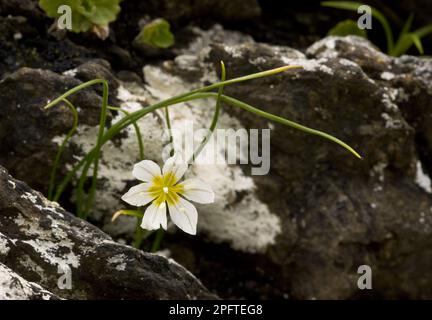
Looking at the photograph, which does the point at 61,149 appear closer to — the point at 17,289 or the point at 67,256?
the point at 67,256

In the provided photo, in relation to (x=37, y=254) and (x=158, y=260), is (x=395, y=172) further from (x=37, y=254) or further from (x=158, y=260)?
Result: (x=37, y=254)

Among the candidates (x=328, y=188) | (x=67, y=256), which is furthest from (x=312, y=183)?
(x=67, y=256)

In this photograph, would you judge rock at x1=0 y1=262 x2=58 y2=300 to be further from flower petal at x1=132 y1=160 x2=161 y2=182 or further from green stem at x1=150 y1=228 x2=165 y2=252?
green stem at x1=150 y1=228 x2=165 y2=252

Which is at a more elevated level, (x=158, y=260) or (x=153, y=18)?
(x=153, y=18)

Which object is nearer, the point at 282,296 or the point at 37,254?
the point at 37,254

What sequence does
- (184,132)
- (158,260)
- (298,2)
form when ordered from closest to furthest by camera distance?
(158,260)
(184,132)
(298,2)

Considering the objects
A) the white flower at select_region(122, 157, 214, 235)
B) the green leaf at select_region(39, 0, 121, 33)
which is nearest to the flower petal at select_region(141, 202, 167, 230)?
the white flower at select_region(122, 157, 214, 235)

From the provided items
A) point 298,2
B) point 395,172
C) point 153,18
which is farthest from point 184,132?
point 298,2
